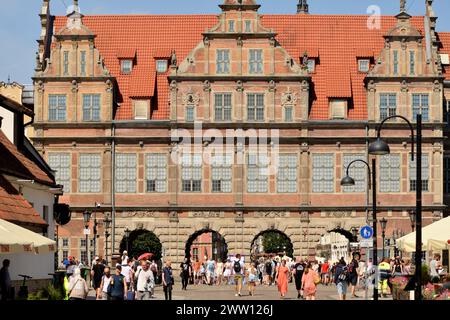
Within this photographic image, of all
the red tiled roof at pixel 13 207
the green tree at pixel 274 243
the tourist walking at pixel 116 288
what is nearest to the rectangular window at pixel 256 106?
the red tiled roof at pixel 13 207

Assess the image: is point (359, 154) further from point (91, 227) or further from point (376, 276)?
point (376, 276)

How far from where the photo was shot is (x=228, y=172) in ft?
207

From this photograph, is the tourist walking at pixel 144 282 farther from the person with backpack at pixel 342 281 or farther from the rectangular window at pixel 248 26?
the rectangular window at pixel 248 26

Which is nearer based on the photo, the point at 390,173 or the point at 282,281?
the point at 282,281

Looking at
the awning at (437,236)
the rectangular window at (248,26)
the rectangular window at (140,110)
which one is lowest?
the awning at (437,236)

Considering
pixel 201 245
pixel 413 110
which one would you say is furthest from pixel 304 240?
pixel 201 245

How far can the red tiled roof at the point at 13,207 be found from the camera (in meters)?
25.2

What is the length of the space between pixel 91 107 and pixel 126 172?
4.11m

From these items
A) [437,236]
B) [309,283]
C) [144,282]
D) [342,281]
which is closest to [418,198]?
[437,236]

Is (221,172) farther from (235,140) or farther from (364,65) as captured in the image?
(364,65)

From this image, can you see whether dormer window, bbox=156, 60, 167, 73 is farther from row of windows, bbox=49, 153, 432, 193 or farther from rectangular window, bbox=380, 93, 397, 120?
rectangular window, bbox=380, 93, 397, 120

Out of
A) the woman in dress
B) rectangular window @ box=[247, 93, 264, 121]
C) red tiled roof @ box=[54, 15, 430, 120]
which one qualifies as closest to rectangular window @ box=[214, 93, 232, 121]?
rectangular window @ box=[247, 93, 264, 121]

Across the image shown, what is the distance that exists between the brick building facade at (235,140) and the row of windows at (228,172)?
0.18ft

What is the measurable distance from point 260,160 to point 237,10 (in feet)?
27.7
